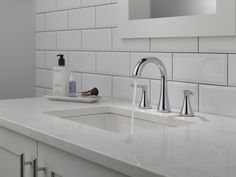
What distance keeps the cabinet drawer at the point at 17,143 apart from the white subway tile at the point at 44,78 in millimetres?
918

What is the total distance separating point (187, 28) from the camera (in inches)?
59.0

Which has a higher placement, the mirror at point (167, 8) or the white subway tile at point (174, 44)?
the mirror at point (167, 8)

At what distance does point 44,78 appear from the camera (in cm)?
245

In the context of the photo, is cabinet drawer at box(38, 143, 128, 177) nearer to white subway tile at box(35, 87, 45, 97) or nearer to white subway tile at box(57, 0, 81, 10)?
white subway tile at box(57, 0, 81, 10)

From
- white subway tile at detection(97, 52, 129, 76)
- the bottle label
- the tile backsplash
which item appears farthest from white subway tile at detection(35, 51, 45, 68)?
the bottle label

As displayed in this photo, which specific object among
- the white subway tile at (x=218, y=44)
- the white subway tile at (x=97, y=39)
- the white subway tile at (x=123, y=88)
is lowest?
the white subway tile at (x=123, y=88)

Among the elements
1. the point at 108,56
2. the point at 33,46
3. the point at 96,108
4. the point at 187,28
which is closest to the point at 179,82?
the point at 187,28

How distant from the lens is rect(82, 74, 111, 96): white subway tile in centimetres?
199

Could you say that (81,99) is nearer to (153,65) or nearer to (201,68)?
(153,65)

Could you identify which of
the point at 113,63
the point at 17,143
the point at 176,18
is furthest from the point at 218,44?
the point at 17,143

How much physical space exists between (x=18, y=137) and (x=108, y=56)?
0.71 meters

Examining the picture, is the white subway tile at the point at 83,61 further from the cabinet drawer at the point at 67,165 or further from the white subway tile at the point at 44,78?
the cabinet drawer at the point at 67,165

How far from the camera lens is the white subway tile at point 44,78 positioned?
2398 mm

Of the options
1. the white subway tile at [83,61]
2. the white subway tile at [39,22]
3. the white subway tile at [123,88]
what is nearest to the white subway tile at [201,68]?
the white subway tile at [123,88]
